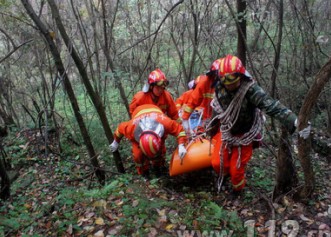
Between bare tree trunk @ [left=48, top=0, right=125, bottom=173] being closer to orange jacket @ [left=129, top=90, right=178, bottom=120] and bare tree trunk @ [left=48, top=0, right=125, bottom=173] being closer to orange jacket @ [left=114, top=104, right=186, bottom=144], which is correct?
orange jacket @ [left=114, top=104, right=186, bottom=144]

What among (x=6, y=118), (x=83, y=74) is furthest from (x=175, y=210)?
(x=6, y=118)

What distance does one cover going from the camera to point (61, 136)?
25.7ft

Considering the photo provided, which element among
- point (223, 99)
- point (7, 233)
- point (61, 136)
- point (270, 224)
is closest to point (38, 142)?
point (61, 136)

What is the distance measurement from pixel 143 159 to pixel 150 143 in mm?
698

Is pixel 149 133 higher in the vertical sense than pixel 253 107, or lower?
lower

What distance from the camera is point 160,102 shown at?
5.77 metres

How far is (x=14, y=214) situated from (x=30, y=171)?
2.33 metres

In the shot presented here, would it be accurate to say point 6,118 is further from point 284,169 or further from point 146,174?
point 284,169

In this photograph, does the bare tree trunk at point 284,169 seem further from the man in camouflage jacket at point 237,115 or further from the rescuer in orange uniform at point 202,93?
the rescuer in orange uniform at point 202,93

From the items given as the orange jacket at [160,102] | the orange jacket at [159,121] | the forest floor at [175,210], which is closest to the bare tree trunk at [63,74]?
the forest floor at [175,210]

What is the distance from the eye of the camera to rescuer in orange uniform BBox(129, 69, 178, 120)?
544 centimetres

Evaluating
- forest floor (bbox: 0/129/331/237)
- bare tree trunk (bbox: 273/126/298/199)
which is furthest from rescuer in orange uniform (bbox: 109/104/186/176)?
bare tree trunk (bbox: 273/126/298/199)

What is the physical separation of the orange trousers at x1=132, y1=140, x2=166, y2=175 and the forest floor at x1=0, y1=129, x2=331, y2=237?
0.19 metres

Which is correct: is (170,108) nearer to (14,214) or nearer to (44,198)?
(44,198)
